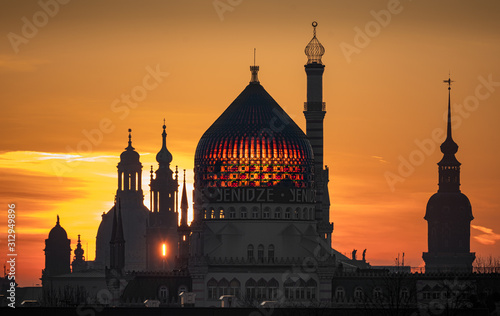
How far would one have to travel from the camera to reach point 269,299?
577ft

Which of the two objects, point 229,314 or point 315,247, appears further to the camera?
point 315,247

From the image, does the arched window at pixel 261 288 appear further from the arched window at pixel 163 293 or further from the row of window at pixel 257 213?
the arched window at pixel 163 293

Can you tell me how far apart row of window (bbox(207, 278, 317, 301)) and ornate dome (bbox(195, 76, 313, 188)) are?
11.1m

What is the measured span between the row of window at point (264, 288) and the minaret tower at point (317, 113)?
10.8m

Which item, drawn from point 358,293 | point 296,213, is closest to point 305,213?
point 296,213

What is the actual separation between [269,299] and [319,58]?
29.1m

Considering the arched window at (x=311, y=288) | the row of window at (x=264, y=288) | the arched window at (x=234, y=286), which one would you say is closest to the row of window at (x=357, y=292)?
the arched window at (x=311, y=288)

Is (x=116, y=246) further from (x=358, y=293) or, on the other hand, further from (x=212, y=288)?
(x=358, y=293)

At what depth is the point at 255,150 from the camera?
187125 mm

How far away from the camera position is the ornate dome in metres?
186

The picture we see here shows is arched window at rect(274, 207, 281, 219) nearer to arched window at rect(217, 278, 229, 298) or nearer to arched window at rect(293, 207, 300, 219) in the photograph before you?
arched window at rect(293, 207, 300, 219)

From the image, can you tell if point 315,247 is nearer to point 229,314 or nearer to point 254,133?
point 254,133

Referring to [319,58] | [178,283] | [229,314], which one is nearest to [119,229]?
[178,283]

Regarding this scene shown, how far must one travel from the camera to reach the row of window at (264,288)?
177125mm
